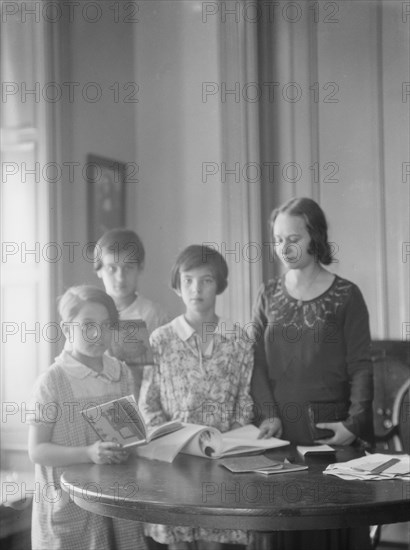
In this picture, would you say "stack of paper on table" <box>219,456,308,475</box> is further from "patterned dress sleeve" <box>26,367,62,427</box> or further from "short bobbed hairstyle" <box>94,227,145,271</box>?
"short bobbed hairstyle" <box>94,227,145,271</box>

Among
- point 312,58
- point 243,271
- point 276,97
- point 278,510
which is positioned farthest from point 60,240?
point 278,510

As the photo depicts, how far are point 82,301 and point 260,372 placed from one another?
2.05 ft

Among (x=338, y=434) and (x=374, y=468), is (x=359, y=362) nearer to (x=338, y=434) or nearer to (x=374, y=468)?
(x=338, y=434)

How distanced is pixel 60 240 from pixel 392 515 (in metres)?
1.65

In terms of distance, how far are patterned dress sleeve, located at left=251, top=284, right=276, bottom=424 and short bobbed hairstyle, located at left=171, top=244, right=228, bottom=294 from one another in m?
0.16

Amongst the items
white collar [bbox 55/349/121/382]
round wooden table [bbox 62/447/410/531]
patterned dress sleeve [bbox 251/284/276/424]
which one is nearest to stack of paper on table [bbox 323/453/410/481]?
round wooden table [bbox 62/447/410/531]

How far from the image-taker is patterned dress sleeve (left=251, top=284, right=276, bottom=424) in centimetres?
250

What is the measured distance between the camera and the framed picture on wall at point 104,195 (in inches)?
113

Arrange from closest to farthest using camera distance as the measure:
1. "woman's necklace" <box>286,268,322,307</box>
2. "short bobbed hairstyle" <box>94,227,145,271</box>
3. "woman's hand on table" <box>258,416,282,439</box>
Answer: "woman's hand on table" <box>258,416,282,439</box>
"woman's necklace" <box>286,268,322,307</box>
"short bobbed hairstyle" <box>94,227,145,271</box>

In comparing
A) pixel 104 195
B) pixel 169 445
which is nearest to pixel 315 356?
pixel 169 445

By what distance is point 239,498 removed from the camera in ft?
5.55

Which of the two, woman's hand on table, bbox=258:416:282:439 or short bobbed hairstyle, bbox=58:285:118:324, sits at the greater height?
short bobbed hairstyle, bbox=58:285:118:324

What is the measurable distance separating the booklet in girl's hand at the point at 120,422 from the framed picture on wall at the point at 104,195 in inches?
37.1

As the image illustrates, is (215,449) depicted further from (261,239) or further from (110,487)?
(261,239)
